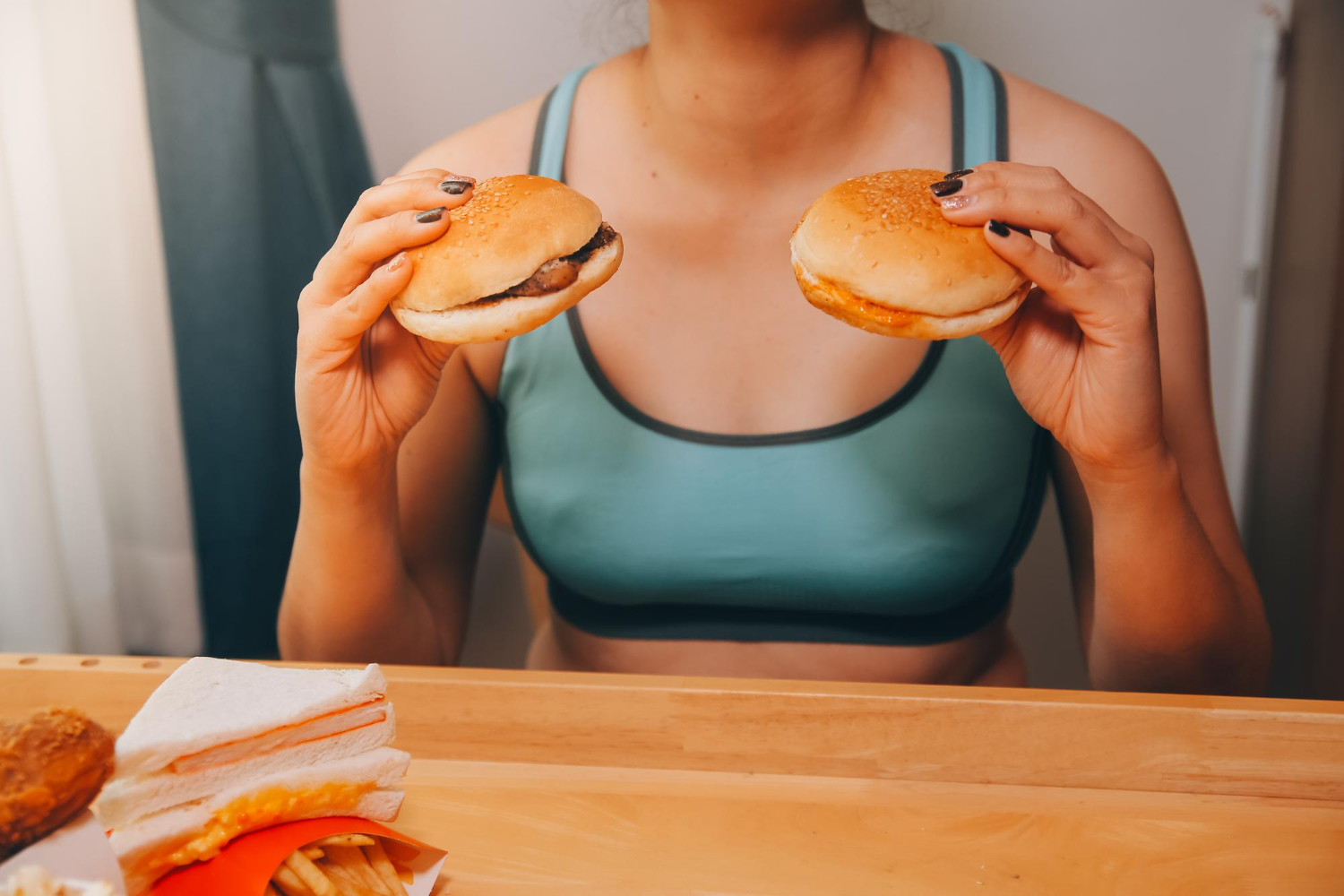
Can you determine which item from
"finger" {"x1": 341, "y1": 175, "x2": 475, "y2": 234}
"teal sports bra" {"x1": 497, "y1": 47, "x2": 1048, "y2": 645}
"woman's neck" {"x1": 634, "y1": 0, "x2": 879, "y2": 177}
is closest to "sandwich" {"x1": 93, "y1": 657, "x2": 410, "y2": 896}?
"finger" {"x1": 341, "y1": 175, "x2": 475, "y2": 234}

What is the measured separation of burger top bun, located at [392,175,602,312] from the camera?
88cm

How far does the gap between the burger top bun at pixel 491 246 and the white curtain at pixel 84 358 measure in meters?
1.15

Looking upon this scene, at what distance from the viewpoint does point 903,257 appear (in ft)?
2.82

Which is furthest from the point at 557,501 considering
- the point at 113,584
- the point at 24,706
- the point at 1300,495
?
the point at 1300,495

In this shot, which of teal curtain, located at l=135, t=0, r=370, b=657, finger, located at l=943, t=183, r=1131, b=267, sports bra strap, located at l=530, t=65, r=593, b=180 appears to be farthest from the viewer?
teal curtain, located at l=135, t=0, r=370, b=657

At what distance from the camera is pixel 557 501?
4.19ft

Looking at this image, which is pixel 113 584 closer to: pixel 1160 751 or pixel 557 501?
pixel 557 501

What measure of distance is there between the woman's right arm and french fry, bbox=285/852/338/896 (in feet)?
1.52

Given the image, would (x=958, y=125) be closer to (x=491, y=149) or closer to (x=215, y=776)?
(x=491, y=149)

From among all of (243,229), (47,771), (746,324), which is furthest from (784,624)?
(243,229)

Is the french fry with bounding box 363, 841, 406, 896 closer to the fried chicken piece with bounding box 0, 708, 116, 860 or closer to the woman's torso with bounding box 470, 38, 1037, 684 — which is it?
the fried chicken piece with bounding box 0, 708, 116, 860

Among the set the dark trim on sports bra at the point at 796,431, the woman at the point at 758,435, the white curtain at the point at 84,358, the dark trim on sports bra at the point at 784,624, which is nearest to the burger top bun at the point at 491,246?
the woman at the point at 758,435

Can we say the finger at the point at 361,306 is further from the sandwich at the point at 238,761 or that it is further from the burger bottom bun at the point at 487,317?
the sandwich at the point at 238,761

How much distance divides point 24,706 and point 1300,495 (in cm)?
210
